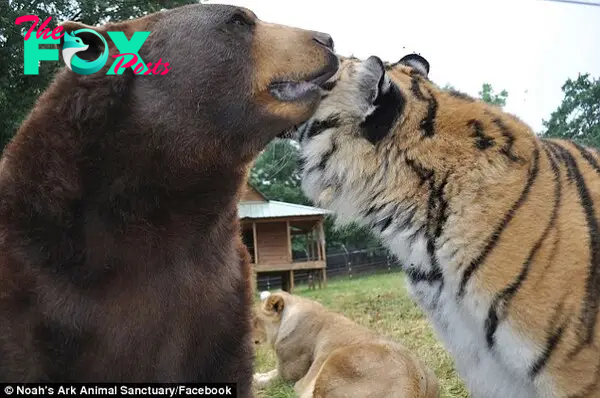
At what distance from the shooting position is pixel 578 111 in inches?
802

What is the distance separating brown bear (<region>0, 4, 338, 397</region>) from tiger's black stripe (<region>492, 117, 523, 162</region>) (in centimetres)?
108

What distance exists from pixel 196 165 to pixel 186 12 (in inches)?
20.8

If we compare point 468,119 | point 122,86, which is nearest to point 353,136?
point 468,119

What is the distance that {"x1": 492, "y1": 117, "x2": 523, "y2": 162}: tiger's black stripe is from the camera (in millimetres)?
2680

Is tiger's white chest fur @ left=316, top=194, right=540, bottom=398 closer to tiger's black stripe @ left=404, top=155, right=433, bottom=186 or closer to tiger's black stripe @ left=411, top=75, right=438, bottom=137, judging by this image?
tiger's black stripe @ left=404, top=155, right=433, bottom=186

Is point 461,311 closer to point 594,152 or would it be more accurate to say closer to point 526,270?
point 526,270

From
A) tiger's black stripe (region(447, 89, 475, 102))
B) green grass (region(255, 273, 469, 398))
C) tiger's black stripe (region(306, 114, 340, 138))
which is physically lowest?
green grass (region(255, 273, 469, 398))

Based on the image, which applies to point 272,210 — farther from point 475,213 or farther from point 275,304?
point 475,213

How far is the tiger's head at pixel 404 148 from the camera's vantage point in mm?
2635

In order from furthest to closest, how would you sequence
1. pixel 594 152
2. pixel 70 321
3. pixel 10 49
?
pixel 10 49
pixel 594 152
pixel 70 321

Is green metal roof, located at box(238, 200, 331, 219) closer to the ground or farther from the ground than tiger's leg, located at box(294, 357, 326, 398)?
closer to the ground

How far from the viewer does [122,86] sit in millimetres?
1790
